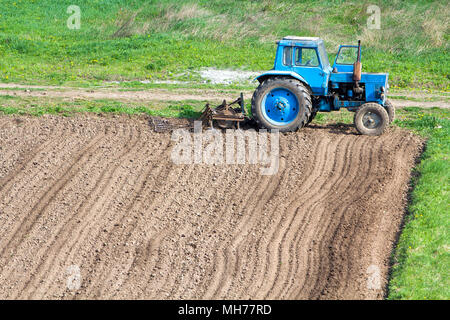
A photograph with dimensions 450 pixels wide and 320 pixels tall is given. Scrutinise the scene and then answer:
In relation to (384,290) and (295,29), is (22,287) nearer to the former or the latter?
(384,290)

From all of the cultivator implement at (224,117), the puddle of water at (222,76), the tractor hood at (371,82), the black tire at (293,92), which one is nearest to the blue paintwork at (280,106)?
the black tire at (293,92)

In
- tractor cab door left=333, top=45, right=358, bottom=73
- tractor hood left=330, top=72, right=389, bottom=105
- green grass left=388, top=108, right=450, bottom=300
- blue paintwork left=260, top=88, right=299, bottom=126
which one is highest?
tractor cab door left=333, top=45, right=358, bottom=73

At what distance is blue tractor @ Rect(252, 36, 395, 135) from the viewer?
572 inches

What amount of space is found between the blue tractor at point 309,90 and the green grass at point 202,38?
6086 mm

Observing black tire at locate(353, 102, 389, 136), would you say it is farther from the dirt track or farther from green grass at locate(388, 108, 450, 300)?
green grass at locate(388, 108, 450, 300)

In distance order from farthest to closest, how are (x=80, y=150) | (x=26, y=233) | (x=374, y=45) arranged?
(x=374, y=45), (x=80, y=150), (x=26, y=233)

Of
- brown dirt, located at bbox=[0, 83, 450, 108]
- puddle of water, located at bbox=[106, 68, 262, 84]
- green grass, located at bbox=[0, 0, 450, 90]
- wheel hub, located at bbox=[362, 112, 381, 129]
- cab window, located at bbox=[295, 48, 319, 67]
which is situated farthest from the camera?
green grass, located at bbox=[0, 0, 450, 90]

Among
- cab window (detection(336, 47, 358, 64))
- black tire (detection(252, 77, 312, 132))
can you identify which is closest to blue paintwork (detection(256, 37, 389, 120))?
black tire (detection(252, 77, 312, 132))

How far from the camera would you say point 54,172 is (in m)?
13.1

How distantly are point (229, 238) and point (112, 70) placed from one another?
1251 centimetres

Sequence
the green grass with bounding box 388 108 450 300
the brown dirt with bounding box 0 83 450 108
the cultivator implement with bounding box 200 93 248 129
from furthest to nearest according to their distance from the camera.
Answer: the brown dirt with bounding box 0 83 450 108, the cultivator implement with bounding box 200 93 248 129, the green grass with bounding box 388 108 450 300

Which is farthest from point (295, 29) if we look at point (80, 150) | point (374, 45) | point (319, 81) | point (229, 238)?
point (229, 238)

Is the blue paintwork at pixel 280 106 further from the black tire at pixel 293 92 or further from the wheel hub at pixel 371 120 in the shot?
the wheel hub at pixel 371 120
